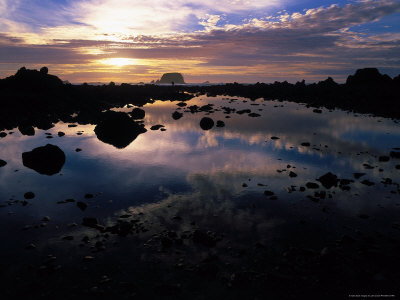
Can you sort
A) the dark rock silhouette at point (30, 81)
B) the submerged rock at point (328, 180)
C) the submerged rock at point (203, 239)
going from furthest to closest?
the dark rock silhouette at point (30, 81) → the submerged rock at point (328, 180) → the submerged rock at point (203, 239)

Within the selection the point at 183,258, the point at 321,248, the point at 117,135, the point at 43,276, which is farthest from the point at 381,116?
the point at 43,276

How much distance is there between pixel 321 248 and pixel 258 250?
2141mm

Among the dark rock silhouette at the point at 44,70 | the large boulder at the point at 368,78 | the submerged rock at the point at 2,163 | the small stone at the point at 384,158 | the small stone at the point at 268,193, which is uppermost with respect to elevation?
the large boulder at the point at 368,78

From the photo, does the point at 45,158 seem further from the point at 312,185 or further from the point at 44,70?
the point at 44,70

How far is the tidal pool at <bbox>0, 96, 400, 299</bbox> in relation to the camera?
25.8ft

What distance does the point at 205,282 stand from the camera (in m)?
7.66

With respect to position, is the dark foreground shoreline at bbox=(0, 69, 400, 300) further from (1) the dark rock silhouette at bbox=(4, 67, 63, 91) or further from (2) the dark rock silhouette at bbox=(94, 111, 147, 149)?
(1) the dark rock silhouette at bbox=(4, 67, 63, 91)

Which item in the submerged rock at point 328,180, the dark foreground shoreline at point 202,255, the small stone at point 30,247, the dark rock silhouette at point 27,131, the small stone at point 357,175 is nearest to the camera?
the dark foreground shoreline at point 202,255

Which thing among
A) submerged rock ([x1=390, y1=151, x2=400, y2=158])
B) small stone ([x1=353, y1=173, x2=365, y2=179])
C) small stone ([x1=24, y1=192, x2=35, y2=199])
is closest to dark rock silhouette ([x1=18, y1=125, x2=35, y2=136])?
small stone ([x1=24, y1=192, x2=35, y2=199])

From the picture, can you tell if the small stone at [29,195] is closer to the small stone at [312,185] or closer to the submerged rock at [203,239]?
the submerged rock at [203,239]

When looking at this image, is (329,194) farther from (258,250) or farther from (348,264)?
(258,250)

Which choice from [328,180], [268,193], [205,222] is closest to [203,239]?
[205,222]

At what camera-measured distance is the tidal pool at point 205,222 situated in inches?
310

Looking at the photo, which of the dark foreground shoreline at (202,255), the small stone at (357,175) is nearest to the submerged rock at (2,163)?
the dark foreground shoreline at (202,255)
